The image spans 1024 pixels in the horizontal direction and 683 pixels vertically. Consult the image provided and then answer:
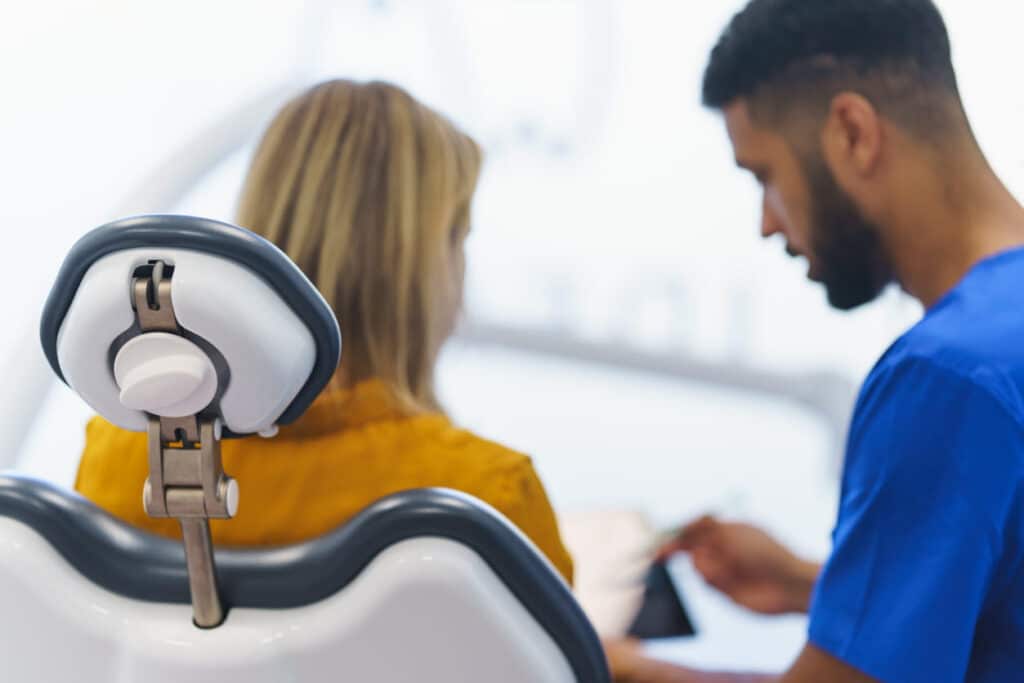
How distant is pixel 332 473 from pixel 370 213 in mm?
248

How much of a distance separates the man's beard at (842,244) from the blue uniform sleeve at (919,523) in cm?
20

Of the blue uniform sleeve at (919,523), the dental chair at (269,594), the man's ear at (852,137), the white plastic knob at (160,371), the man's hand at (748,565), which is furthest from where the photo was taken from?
the man's hand at (748,565)

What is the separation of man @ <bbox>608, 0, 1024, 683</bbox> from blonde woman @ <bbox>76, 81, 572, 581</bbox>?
255mm

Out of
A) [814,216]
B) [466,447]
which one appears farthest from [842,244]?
[466,447]

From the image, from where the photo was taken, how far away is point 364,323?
0.90 metres

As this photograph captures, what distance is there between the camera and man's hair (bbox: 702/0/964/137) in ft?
2.92

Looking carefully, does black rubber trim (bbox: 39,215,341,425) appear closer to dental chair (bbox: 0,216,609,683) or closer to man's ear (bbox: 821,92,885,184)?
dental chair (bbox: 0,216,609,683)

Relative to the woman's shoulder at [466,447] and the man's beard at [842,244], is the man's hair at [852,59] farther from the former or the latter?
the woman's shoulder at [466,447]

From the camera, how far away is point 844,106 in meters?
0.90

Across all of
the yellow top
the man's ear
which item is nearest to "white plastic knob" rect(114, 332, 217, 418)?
the yellow top

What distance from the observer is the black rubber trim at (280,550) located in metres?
0.62

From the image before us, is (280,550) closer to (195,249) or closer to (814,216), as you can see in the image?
(195,249)

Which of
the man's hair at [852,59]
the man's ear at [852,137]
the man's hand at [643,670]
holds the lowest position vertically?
the man's hand at [643,670]

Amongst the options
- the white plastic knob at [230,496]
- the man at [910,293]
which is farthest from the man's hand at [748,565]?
the white plastic knob at [230,496]
